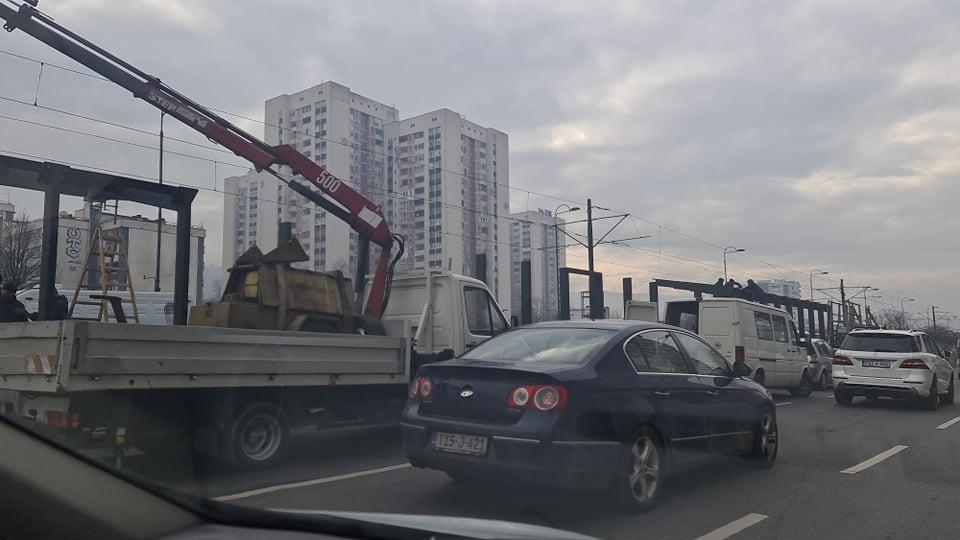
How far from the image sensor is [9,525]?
1473 millimetres

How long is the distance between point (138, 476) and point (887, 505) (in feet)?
20.5

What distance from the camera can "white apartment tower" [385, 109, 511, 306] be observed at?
3684cm

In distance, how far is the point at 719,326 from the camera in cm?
1602

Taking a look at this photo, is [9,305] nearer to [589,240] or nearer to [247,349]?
[247,349]

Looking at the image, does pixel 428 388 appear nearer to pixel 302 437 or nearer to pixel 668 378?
pixel 668 378

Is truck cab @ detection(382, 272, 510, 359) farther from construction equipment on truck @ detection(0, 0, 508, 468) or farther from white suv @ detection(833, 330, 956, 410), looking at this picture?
white suv @ detection(833, 330, 956, 410)

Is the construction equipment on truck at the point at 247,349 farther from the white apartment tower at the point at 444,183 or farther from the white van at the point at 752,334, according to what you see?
the white apartment tower at the point at 444,183

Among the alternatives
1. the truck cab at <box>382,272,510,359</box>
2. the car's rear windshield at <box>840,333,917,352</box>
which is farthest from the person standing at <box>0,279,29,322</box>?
the car's rear windshield at <box>840,333,917,352</box>

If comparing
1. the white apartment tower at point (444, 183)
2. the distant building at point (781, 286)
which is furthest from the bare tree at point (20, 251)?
the distant building at point (781, 286)

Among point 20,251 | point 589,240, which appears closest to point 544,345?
point 589,240

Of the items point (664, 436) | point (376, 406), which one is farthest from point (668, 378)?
point (376, 406)

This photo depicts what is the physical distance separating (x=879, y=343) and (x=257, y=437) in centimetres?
1243

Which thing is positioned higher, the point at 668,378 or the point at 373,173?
the point at 373,173

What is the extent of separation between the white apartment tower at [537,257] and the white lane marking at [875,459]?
3246 cm
